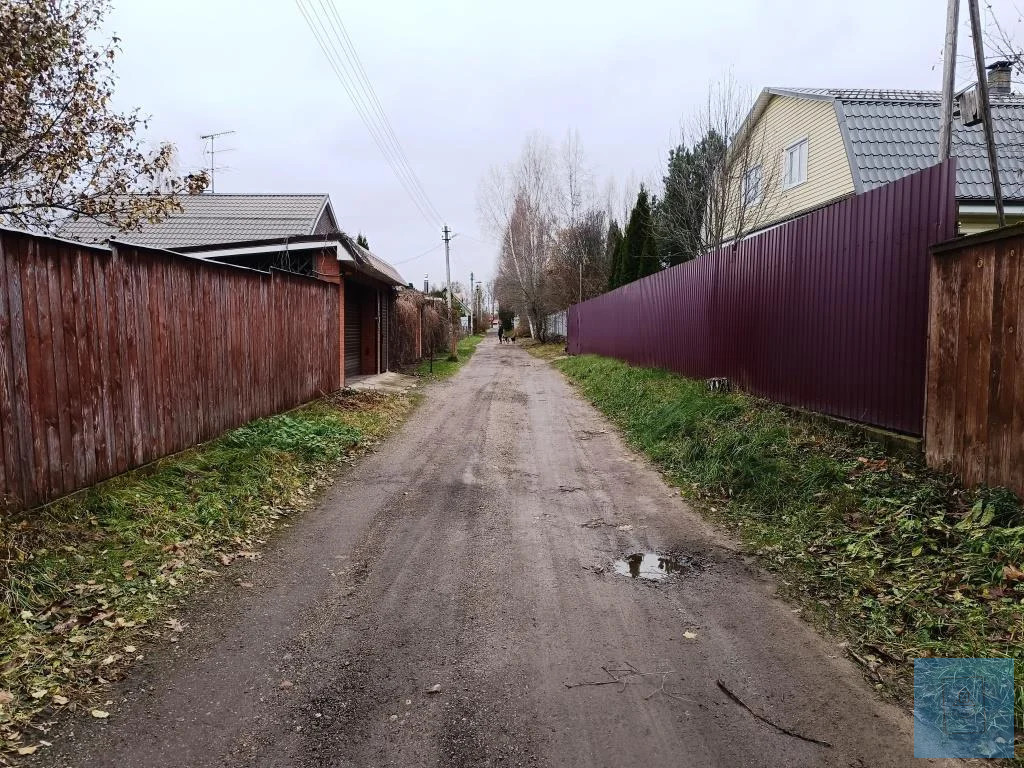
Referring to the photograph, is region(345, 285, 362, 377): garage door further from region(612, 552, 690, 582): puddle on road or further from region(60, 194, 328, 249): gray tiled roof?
region(612, 552, 690, 582): puddle on road

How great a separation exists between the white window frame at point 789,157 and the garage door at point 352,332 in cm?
1280

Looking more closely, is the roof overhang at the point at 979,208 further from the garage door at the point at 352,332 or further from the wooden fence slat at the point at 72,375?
the wooden fence slat at the point at 72,375

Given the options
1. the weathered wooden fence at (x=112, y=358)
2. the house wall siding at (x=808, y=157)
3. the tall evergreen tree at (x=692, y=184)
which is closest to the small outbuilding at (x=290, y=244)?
the weathered wooden fence at (x=112, y=358)

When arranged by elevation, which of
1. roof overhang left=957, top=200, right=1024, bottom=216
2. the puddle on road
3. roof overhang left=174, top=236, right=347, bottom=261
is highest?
roof overhang left=957, top=200, right=1024, bottom=216

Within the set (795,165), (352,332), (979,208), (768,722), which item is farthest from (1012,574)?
(795,165)

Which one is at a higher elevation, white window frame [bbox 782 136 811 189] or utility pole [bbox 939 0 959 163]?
white window frame [bbox 782 136 811 189]

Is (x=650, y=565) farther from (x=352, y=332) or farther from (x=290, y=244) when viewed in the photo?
(x=352, y=332)

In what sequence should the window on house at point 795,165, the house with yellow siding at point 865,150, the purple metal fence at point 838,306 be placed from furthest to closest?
1. the window on house at point 795,165
2. the house with yellow siding at point 865,150
3. the purple metal fence at point 838,306

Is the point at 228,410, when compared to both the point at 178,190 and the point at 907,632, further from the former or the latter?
the point at 907,632

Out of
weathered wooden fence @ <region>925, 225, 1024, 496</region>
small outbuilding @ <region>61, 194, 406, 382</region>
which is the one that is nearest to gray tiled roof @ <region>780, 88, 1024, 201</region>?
weathered wooden fence @ <region>925, 225, 1024, 496</region>

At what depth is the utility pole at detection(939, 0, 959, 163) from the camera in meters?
7.12

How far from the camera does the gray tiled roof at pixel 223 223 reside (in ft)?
46.6

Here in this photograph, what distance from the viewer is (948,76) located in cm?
729

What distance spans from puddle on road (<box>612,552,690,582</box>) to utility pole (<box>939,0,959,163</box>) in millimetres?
5758
